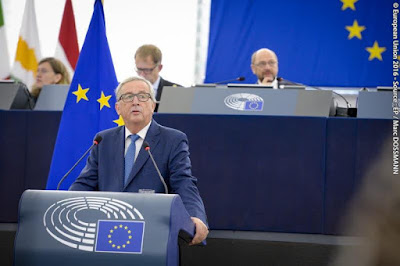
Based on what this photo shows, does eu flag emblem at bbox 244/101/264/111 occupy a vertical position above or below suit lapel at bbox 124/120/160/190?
above

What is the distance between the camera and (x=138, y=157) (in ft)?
10.8

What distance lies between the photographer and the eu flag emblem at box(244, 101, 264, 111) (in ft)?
16.5

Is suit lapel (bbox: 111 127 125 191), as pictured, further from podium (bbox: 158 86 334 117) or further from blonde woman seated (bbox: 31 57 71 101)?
blonde woman seated (bbox: 31 57 71 101)

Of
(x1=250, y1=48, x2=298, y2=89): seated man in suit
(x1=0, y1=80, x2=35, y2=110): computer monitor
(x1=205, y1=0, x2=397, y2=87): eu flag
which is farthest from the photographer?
(x1=205, y1=0, x2=397, y2=87): eu flag

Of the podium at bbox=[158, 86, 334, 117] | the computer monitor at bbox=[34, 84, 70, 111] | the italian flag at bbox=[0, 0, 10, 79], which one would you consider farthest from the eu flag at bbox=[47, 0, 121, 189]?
the italian flag at bbox=[0, 0, 10, 79]

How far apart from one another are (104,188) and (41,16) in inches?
222

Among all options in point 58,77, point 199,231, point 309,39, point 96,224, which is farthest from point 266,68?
point 96,224

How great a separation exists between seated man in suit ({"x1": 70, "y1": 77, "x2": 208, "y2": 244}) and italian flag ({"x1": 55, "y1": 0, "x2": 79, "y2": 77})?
4.63 meters

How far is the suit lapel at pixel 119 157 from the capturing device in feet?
10.9

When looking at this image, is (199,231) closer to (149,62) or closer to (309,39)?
(149,62)

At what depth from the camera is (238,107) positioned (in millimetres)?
5070

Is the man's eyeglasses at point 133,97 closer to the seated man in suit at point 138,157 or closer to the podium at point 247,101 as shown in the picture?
the seated man in suit at point 138,157

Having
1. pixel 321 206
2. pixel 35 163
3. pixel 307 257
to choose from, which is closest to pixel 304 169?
pixel 321 206

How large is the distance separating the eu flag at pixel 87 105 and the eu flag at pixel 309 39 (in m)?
3.00
